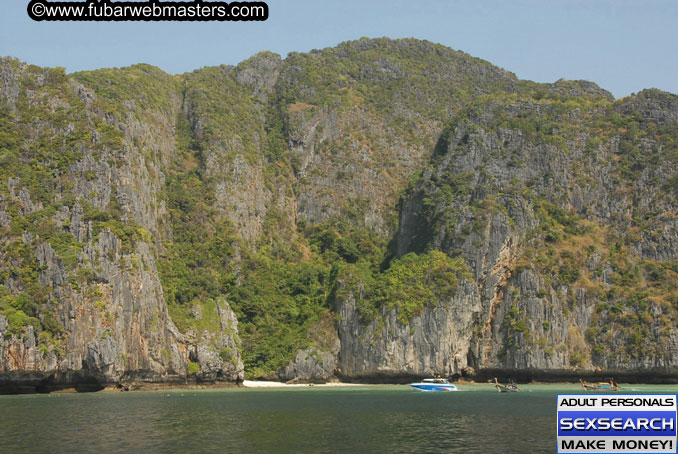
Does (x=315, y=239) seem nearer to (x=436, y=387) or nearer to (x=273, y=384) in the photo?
(x=273, y=384)

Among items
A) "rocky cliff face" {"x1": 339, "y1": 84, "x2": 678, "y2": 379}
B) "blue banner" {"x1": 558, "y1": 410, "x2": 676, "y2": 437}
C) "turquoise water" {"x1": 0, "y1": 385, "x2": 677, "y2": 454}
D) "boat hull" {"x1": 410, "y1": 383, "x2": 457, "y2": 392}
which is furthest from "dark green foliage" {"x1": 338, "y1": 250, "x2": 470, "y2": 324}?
"blue banner" {"x1": 558, "y1": 410, "x2": 676, "y2": 437}

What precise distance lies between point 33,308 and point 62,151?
27101 millimetres

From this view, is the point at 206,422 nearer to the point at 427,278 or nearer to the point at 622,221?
the point at 427,278

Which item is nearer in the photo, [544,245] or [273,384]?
[273,384]

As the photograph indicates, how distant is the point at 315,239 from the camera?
433 feet

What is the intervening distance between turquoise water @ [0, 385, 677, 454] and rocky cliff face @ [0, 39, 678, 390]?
2049cm

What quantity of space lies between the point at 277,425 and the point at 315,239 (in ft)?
285

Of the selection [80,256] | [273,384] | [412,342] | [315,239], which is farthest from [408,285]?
[80,256]

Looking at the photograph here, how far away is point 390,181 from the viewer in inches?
5738

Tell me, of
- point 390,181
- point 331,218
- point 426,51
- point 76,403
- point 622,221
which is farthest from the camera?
point 426,51

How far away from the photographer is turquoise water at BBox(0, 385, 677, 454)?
36.7 metres

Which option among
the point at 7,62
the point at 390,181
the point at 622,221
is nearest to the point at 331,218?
the point at 390,181

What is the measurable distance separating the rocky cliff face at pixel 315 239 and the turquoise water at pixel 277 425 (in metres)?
20.5

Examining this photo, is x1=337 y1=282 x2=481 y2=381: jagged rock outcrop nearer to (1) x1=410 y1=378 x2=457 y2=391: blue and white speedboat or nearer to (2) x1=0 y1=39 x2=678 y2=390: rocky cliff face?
(2) x1=0 y1=39 x2=678 y2=390: rocky cliff face
